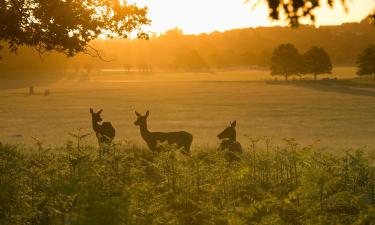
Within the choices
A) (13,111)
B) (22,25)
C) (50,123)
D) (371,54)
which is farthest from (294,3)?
(371,54)

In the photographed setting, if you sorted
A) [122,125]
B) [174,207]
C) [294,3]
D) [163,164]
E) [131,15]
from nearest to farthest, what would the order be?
[294,3]
[174,207]
[163,164]
[131,15]
[122,125]

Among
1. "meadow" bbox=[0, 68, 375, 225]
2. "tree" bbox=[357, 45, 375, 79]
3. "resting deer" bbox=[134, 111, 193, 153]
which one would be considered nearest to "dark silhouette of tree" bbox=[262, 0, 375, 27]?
"meadow" bbox=[0, 68, 375, 225]

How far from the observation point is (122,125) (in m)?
32.8

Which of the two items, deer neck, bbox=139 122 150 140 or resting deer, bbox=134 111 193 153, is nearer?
resting deer, bbox=134 111 193 153

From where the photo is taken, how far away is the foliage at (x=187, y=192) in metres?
6.33

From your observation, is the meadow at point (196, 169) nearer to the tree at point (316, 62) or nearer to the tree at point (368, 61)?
the tree at point (368, 61)

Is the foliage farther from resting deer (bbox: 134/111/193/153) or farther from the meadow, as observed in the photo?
resting deer (bbox: 134/111/193/153)

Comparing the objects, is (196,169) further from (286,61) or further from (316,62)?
(316,62)

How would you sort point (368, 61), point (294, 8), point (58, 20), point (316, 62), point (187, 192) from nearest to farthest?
1. point (294, 8)
2. point (187, 192)
3. point (58, 20)
4. point (368, 61)
5. point (316, 62)

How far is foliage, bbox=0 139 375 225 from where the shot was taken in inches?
249

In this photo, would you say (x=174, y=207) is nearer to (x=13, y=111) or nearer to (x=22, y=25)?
(x=22, y=25)

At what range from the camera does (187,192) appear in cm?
1031

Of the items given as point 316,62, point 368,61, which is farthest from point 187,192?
point 316,62

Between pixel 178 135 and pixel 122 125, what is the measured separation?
55.0 feet
